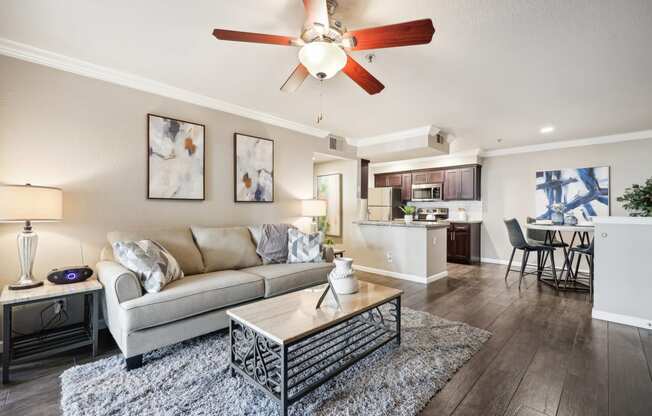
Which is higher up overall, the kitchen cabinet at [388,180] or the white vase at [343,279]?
the kitchen cabinet at [388,180]

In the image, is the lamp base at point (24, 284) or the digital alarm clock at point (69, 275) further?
the digital alarm clock at point (69, 275)

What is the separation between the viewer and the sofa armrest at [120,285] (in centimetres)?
207

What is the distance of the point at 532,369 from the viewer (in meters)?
2.06

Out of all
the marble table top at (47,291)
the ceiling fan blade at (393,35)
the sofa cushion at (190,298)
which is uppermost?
the ceiling fan blade at (393,35)

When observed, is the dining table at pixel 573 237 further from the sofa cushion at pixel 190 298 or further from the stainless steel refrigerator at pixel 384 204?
the sofa cushion at pixel 190 298

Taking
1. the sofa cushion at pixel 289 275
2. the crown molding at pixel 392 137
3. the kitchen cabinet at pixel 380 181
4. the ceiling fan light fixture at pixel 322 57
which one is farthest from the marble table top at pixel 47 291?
the kitchen cabinet at pixel 380 181

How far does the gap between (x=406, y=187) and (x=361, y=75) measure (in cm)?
513

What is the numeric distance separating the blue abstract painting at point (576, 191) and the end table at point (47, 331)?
6.68 m

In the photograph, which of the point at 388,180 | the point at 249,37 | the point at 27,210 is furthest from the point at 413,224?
the point at 27,210

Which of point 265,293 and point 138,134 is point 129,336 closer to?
point 265,293

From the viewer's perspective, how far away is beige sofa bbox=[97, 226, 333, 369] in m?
2.07

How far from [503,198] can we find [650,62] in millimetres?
3754

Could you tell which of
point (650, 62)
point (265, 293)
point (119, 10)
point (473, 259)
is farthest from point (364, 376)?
point (473, 259)

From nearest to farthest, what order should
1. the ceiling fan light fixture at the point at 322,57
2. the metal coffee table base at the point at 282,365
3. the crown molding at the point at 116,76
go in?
the metal coffee table base at the point at 282,365
the ceiling fan light fixture at the point at 322,57
the crown molding at the point at 116,76
